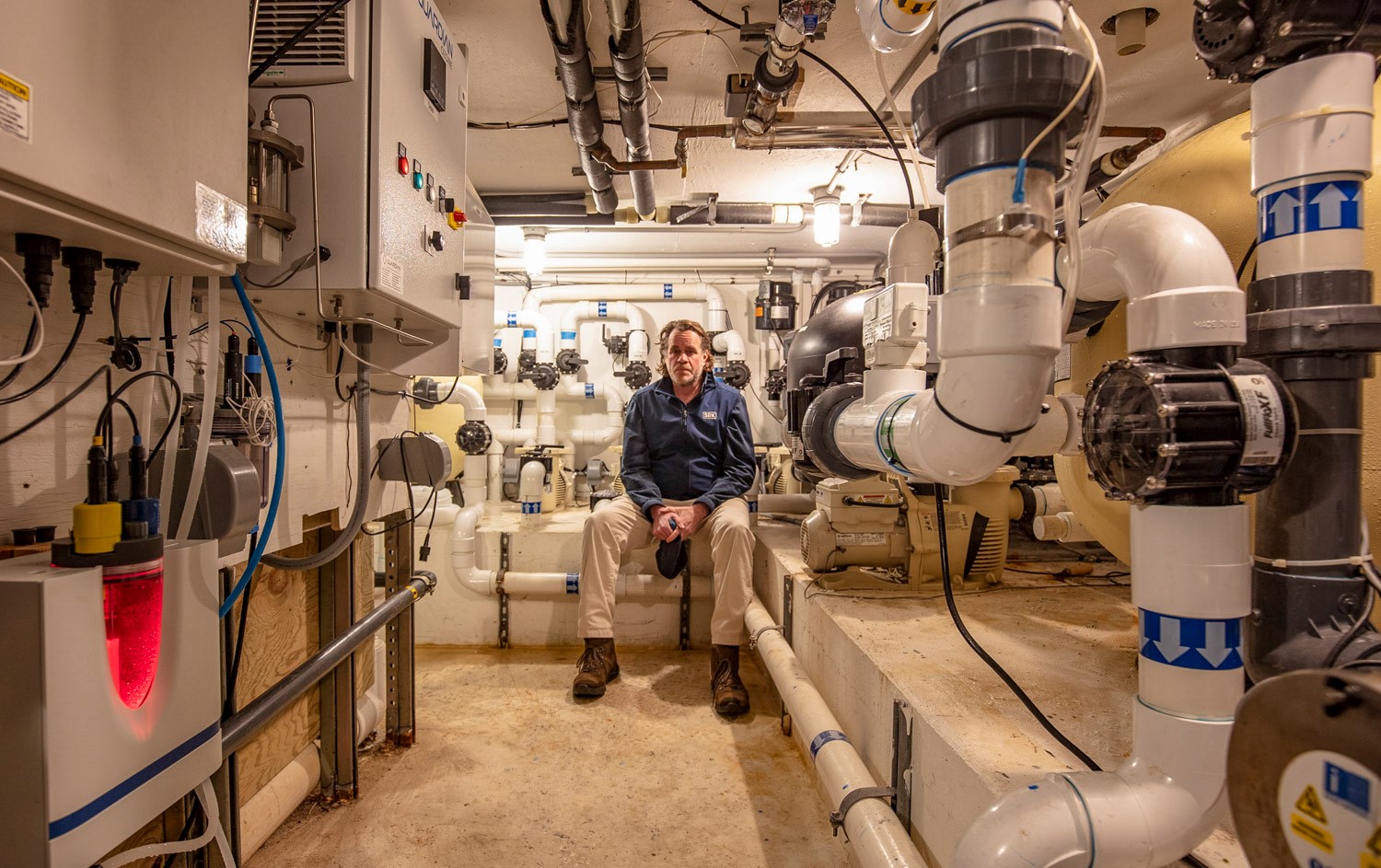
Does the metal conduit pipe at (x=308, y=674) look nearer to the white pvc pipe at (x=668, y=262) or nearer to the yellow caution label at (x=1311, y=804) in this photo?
the yellow caution label at (x=1311, y=804)

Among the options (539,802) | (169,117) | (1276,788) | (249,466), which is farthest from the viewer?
(539,802)

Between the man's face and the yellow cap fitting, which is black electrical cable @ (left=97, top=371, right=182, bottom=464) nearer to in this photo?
the yellow cap fitting

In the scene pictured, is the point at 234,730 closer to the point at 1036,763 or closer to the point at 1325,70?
the point at 1036,763

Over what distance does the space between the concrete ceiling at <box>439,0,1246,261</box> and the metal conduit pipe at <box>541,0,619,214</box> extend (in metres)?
0.07

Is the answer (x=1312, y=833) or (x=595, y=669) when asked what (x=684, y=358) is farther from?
(x=1312, y=833)

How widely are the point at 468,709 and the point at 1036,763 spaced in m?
1.67

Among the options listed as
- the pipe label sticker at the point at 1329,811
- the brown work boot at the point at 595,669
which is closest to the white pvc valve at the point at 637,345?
the brown work boot at the point at 595,669

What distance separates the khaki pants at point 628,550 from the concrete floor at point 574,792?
235mm

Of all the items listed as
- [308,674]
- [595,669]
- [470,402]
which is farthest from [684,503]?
[308,674]

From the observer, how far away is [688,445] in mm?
2434

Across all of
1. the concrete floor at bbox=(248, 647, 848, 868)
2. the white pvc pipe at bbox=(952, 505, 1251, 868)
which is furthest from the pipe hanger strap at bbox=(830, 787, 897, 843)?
the white pvc pipe at bbox=(952, 505, 1251, 868)

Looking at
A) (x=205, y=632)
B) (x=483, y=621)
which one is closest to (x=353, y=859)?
(x=205, y=632)

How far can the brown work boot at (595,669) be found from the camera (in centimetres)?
198

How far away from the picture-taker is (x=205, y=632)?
74 cm
